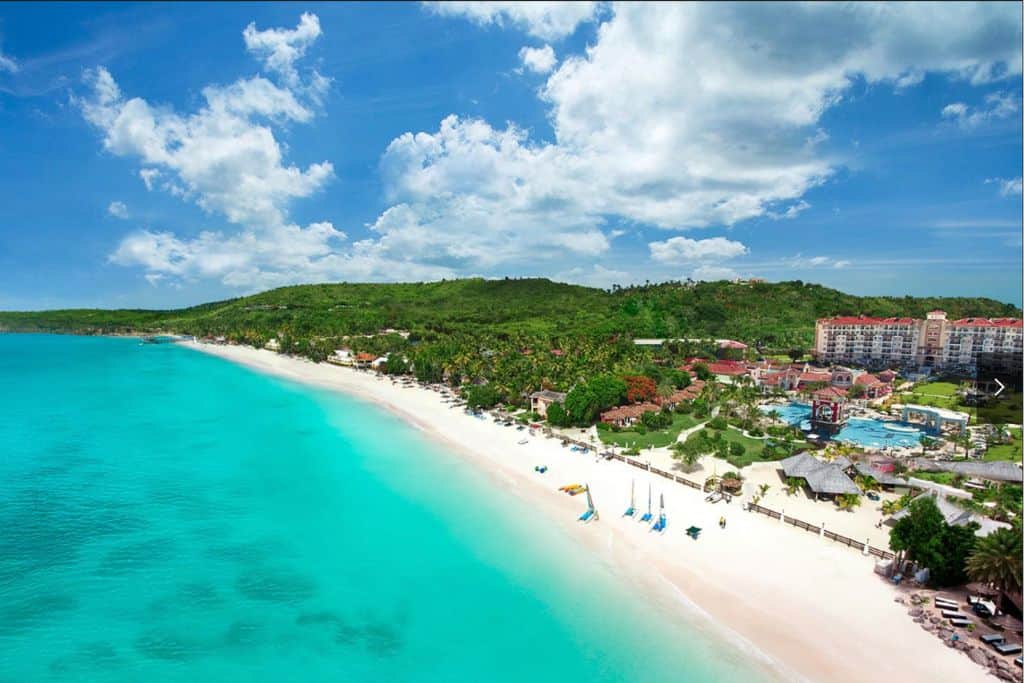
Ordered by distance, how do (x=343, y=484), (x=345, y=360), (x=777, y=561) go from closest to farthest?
(x=777, y=561) < (x=343, y=484) < (x=345, y=360)

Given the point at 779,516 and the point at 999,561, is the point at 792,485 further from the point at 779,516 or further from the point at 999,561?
the point at 999,561

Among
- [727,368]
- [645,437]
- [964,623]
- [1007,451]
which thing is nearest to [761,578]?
[964,623]

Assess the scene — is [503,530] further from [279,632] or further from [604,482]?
[279,632]

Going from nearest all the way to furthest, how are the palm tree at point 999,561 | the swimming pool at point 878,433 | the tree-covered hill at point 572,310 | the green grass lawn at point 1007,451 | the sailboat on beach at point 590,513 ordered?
the palm tree at point 999,561 < the sailboat on beach at point 590,513 < the green grass lawn at point 1007,451 < the swimming pool at point 878,433 < the tree-covered hill at point 572,310

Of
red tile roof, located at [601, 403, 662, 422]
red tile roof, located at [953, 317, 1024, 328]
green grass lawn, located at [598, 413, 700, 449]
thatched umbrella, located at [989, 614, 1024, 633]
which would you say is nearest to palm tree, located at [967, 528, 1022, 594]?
thatched umbrella, located at [989, 614, 1024, 633]

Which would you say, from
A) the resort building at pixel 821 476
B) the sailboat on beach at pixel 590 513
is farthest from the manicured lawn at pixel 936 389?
the sailboat on beach at pixel 590 513

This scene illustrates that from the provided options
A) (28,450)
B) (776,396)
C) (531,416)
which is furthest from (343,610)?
(776,396)

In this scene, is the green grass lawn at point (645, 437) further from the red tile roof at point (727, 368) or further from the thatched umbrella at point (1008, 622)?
the red tile roof at point (727, 368)

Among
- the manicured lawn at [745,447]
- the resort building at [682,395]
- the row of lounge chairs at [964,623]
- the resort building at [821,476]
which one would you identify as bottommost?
the row of lounge chairs at [964,623]
